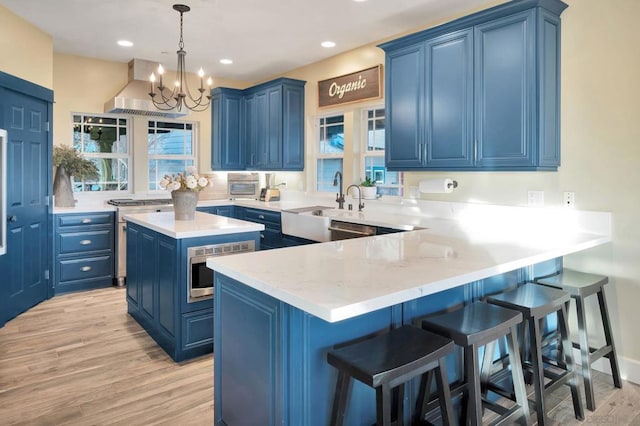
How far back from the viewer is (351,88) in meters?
4.83

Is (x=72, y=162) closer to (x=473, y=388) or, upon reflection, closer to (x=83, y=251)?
(x=83, y=251)

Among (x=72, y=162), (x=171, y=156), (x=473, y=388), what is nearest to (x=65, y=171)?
(x=72, y=162)

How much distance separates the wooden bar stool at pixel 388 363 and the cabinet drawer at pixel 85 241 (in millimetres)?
4261

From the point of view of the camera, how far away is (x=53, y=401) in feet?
8.38

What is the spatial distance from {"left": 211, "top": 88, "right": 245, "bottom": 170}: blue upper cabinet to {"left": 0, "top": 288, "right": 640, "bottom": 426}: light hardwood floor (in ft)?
9.74

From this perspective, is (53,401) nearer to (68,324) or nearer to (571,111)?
(68,324)

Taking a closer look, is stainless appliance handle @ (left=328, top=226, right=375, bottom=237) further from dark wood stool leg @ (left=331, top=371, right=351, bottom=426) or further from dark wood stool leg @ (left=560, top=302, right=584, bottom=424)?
dark wood stool leg @ (left=331, top=371, right=351, bottom=426)

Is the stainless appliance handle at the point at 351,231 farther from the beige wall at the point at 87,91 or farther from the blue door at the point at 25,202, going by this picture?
the beige wall at the point at 87,91

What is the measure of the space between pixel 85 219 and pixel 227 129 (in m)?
2.24

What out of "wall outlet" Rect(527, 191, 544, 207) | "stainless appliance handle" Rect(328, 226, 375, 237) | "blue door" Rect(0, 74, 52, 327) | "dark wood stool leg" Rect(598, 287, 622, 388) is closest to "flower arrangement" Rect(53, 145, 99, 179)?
"blue door" Rect(0, 74, 52, 327)

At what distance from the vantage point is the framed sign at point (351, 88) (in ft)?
14.8

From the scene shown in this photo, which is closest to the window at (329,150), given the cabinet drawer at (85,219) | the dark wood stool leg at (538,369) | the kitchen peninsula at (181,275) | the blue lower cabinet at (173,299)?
the kitchen peninsula at (181,275)

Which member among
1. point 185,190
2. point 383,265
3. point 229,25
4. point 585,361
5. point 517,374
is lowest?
point 585,361

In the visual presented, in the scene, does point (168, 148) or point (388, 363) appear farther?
point (168, 148)
